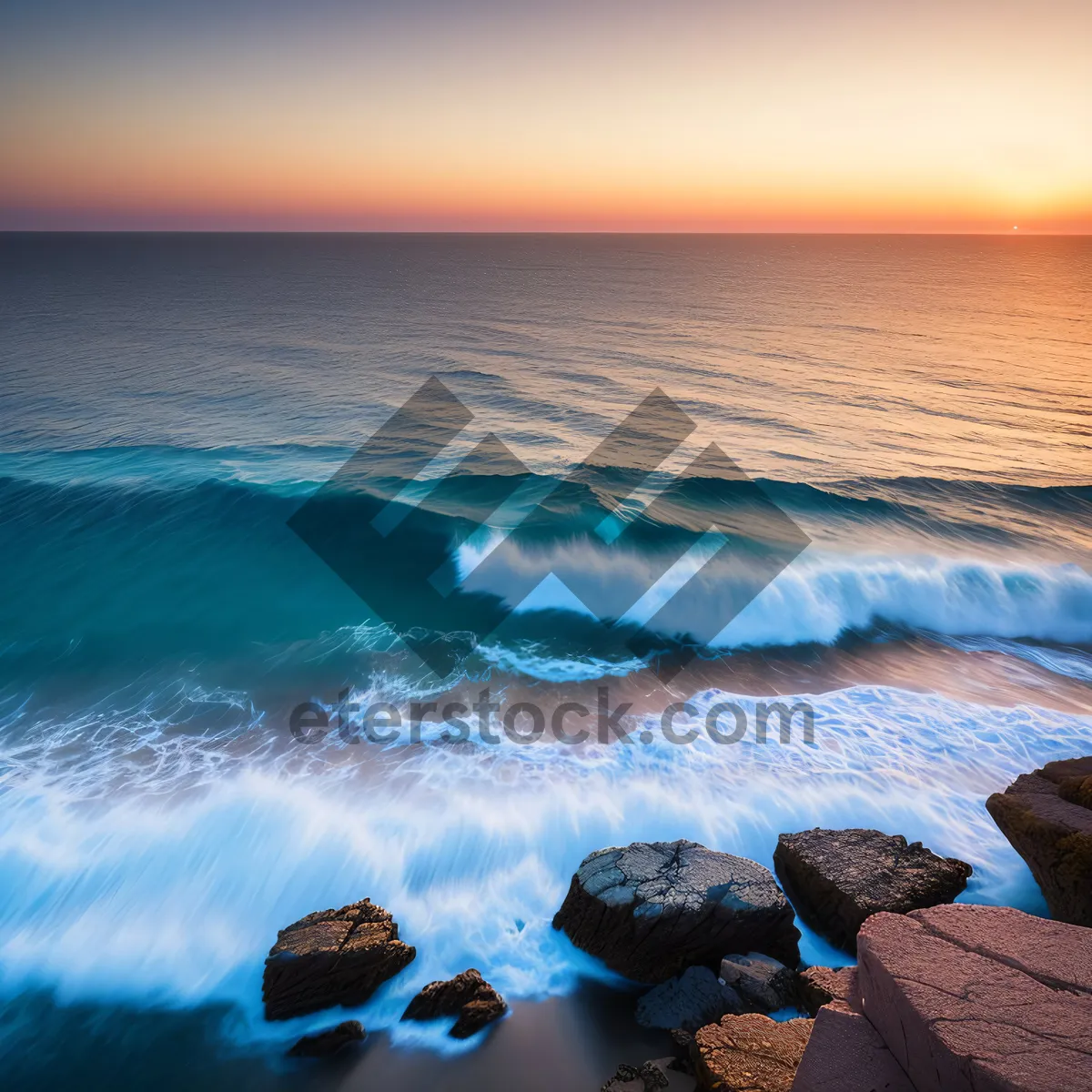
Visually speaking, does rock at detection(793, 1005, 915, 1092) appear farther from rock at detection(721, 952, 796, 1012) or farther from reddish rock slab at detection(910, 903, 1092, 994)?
rock at detection(721, 952, 796, 1012)

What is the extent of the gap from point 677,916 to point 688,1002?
0.64 m

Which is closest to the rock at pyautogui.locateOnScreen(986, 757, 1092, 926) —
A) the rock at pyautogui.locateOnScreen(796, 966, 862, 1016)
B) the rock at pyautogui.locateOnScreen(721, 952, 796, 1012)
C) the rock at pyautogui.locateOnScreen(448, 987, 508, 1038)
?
the rock at pyautogui.locateOnScreen(796, 966, 862, 1016)

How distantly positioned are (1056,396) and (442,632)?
2644cm

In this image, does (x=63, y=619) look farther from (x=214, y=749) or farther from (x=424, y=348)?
(x=424, y=348)

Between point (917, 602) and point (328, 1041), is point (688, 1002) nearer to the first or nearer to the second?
point (328, 1041)

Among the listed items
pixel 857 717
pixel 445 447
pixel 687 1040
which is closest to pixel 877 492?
pixel 857 717

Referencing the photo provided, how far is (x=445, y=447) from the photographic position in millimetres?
20938

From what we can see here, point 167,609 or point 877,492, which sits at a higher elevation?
point 877,492

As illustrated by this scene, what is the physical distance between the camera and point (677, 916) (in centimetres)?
602

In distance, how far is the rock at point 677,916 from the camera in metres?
6.06

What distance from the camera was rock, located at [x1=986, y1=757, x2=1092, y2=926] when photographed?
19.2 feet

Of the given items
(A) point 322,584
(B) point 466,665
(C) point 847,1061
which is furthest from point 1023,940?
(A) point 322,584

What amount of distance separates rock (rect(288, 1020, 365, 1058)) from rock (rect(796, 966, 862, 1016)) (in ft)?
11.9

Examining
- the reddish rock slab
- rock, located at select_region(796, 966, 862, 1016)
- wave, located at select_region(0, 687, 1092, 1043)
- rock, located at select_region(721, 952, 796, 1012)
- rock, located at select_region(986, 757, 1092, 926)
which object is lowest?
wave, located at select_region(0, 687, 1092, 1043)
